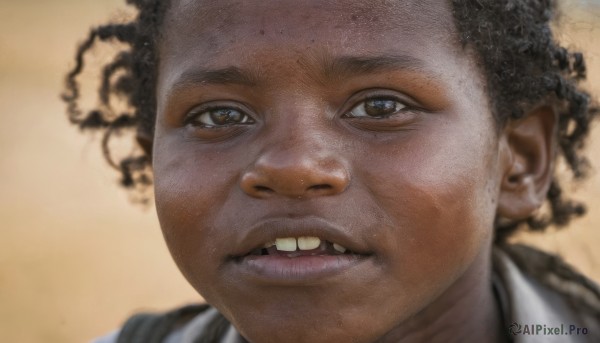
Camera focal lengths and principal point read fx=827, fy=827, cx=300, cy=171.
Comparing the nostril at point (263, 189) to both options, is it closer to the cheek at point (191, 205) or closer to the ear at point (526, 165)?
the cheek at point (191, 205)

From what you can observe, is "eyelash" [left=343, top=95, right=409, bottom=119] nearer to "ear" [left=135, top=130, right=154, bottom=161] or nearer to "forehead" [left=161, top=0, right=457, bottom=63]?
"forehead" [left=161, top=0, right=457, bottom=63]

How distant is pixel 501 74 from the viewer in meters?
2.44

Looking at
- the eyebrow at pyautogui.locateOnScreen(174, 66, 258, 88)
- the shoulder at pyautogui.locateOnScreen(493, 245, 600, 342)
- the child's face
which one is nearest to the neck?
the shoulder at pyautogui.locateOnScreen(493, 245, 600, 342)

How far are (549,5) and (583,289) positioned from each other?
94 centimetres

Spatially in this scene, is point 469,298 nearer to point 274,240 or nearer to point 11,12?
point 274,240

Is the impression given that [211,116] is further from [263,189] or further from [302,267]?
[302,267]

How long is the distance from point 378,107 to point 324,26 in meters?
0.26

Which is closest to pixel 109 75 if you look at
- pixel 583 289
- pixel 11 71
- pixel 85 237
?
pixel 583 289

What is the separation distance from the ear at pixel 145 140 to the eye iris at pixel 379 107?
106 centimetres

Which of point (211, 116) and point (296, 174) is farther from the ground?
point (211, 116)

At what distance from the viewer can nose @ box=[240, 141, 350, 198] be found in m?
1.96

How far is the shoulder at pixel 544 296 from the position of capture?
2.52 m

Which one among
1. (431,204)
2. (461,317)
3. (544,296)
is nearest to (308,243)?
(431,204)

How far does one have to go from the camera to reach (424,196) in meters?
2.06
